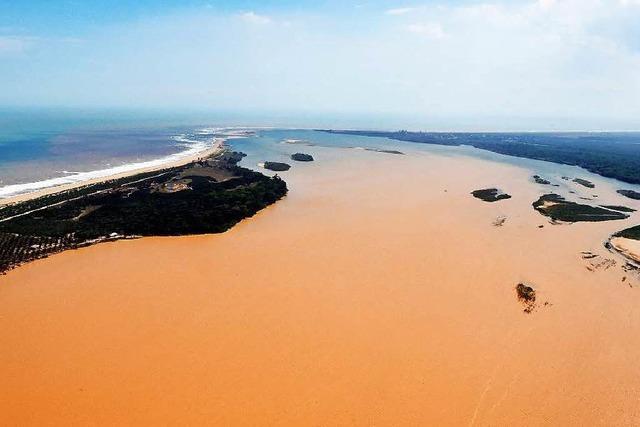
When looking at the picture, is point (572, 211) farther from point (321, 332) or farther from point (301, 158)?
point (301, 158)

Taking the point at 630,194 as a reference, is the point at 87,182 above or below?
below

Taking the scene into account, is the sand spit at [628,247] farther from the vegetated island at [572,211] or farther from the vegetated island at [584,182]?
the vegetated island at [584,182]

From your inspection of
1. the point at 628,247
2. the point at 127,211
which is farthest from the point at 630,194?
the point at 127,211

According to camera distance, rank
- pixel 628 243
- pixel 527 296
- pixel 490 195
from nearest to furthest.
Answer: pixel 527 296, pixel 628 243, pixel 490 195

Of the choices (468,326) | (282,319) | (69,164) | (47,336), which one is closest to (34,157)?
(69,164)

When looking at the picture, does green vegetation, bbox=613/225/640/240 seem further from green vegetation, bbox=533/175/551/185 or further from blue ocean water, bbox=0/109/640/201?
blue ocean water, bbox=0/109/640/201

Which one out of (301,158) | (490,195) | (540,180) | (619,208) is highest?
(619,208)

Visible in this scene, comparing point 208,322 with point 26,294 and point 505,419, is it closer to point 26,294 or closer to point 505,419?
point 26,294
